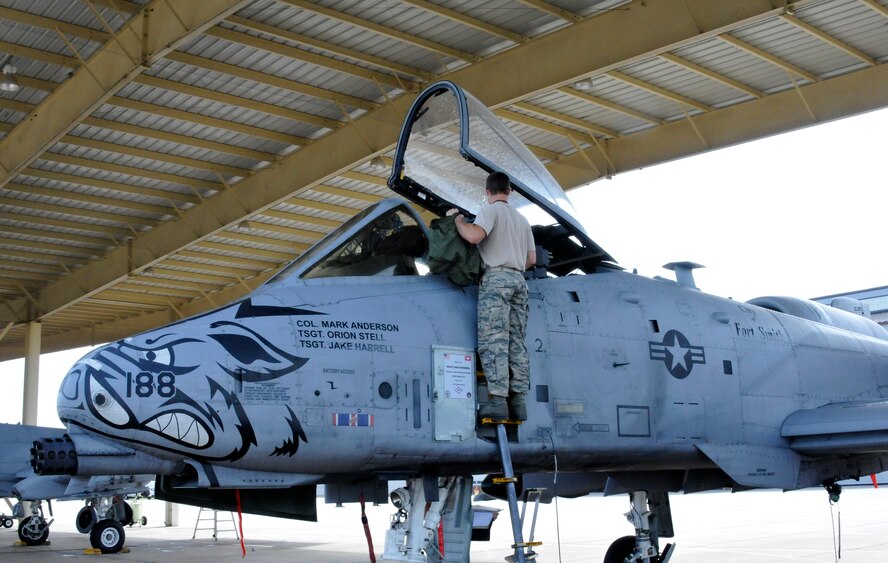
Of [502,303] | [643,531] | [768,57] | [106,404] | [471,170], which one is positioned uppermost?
[768,57]

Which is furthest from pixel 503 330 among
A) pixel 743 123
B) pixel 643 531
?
pixel 743 123

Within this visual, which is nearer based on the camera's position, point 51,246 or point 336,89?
point 336,89

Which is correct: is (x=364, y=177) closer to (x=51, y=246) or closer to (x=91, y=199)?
(x=91, y=199)

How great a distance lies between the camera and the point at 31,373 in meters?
28.1

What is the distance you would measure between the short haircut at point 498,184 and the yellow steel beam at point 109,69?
612 centimetres

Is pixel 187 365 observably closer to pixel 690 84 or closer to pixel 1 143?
pixel 690 84

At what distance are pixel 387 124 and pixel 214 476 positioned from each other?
37.4 ft

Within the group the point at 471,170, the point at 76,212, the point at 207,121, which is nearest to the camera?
the point at 471,170

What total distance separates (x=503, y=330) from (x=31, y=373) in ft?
84.4

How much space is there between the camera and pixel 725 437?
7.57 meters

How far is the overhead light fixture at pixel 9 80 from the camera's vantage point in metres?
14.3

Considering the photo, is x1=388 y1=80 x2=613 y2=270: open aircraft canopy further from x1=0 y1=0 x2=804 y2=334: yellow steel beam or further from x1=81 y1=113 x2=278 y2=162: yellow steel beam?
x1=81 y1=113 x2=278 y2=162: yellow steel beam

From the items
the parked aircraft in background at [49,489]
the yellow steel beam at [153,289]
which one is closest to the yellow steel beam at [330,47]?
the parked aircraft in background at [49,489]

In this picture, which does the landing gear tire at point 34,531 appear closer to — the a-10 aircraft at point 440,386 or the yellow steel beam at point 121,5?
the yellow steel beam at point 121,5
